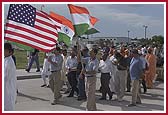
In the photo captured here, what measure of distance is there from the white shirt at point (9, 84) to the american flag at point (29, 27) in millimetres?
1514

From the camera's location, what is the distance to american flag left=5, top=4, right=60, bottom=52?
8.10m

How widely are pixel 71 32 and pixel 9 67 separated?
5134mm

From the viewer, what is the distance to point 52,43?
884 centimetres

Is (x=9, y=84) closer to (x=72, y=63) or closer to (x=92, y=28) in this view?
(x=92, y=28)

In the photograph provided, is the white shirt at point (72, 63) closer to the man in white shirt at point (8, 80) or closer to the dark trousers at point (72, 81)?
the dark trousers at point (72, 81)

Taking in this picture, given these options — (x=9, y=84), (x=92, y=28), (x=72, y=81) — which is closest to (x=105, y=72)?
(x=72, y=81)

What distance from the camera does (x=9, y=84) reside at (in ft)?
21.9

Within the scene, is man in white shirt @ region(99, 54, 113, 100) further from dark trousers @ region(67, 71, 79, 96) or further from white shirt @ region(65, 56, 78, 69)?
dark trousers @ region(67, 71, 79, 96)

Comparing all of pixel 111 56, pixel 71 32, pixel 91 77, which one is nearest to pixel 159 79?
pixel 111 56

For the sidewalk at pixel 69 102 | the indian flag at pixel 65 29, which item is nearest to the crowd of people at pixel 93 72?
the sidewalk at pixel 69 102

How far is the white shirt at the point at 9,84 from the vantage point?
21.7 feet

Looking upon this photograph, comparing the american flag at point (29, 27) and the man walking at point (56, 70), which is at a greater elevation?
the american flag at point (29, 27)

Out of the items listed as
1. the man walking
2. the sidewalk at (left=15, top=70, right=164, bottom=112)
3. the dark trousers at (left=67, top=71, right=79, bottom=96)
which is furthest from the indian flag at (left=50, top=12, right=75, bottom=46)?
the sidewalk at (left=15, top=70, right=164, bottom=112)

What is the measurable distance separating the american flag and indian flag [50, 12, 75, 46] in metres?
2.59
